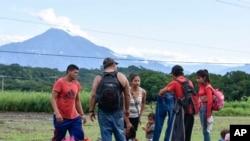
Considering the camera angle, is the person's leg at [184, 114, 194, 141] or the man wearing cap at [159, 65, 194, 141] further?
the person's leg at [184, 114, 194, 141]

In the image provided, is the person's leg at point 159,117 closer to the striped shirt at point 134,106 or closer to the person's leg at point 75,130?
the striped shirt at point 134,106

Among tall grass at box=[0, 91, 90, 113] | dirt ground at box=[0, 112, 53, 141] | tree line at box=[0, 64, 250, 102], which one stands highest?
tree line at box=[0, 64, 250, 102]

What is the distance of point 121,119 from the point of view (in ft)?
28.8

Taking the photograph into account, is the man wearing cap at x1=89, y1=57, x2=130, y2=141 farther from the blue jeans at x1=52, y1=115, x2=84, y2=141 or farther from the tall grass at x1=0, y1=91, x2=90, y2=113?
the tall grass at x1=0, y1=91, x2=90, y2=113

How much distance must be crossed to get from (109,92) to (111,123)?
0.63 m

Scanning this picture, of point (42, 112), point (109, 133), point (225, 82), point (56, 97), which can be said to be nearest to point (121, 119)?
point (109, 133)

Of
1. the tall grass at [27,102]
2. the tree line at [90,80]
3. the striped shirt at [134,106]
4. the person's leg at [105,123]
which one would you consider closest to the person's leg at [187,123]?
the striped shirt at [134,106]

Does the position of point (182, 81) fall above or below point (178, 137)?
above

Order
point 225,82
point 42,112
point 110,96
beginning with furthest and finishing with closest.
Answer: point 225,82
point 42,112
point 110,96

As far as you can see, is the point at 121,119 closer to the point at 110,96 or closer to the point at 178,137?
the point at 110,96

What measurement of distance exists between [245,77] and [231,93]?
8.04 feet

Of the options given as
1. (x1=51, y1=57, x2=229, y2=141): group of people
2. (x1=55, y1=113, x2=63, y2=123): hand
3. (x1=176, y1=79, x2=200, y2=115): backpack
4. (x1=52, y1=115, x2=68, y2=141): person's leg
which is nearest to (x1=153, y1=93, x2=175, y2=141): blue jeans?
(x1=51, y1=57, x2=229, y2=141): group of people

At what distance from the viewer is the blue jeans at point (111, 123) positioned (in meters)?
8.70

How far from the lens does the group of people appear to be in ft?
28.5
